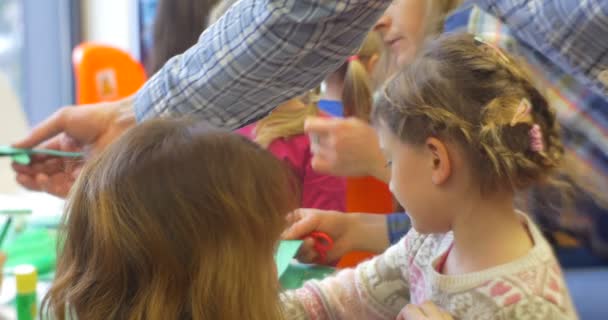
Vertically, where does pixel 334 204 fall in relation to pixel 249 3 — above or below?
below

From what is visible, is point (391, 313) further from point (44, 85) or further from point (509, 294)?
point (44, 85)

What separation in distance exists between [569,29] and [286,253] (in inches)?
18.0

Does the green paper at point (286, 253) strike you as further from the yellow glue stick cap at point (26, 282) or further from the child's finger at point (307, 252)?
the yellow glue stick cap at point (26, 282)

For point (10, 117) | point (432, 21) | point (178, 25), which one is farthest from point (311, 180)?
point (10, 117)

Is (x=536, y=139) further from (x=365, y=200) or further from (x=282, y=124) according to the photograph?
(x=282, y=124)

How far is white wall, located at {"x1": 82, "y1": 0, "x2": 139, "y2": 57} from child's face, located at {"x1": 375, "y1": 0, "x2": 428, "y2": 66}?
1.73 metres

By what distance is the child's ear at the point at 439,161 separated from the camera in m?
0.80

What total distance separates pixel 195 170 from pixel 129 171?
56 millimetres

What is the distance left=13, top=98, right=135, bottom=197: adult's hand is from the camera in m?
1.10

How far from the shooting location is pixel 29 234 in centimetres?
132

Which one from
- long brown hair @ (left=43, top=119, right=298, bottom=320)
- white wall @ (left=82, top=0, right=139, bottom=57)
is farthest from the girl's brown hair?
white wall @ (left=82, top=0, right=139, bottom=57)

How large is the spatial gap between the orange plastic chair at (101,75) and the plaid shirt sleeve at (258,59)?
1262 millimetres

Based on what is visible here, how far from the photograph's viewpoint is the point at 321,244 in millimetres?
1084

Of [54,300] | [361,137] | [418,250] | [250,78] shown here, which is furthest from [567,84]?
[54,300]
